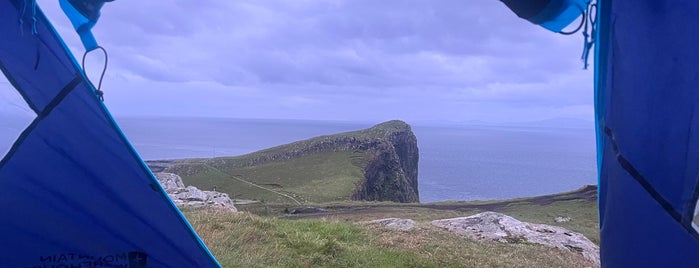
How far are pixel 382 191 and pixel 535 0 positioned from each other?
59.2 metres

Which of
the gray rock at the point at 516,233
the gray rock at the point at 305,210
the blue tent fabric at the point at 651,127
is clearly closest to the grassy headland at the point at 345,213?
the gray rock at the point at 305,210

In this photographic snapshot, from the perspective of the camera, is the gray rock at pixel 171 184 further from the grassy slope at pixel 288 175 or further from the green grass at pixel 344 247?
the green grass at pixel 344 247

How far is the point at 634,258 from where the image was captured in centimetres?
230

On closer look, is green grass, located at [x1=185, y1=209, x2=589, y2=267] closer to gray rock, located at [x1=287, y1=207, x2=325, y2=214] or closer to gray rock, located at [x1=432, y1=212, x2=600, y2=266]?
gray rock, located at [x1=432, y1=212, x2=600, y2=266]

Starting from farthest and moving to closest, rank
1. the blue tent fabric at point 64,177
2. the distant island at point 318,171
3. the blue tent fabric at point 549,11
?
1. the distant island at point 318,171
2. the blue tent fabric at point 64,177
3. the blue tent fabric at point 549,11

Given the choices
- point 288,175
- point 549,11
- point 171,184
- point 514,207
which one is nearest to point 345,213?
point 171,184

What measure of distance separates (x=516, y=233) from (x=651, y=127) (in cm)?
882

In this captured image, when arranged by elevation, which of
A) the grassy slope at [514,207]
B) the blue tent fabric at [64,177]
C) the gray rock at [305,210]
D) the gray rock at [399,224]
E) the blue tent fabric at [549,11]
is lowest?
the grassy slope at [514,207]

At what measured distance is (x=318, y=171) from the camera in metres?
59.9

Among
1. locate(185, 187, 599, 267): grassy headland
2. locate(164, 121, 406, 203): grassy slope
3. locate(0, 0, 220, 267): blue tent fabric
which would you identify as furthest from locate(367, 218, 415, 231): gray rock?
locate(164, 121, 406, 203): grassy slope

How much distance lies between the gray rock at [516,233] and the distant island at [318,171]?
102ft

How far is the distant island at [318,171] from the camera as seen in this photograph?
49.2m

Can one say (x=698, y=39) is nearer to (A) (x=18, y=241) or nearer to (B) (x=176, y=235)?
(B) (x=176, y=235)

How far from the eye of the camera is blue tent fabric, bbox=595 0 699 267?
1.97m
